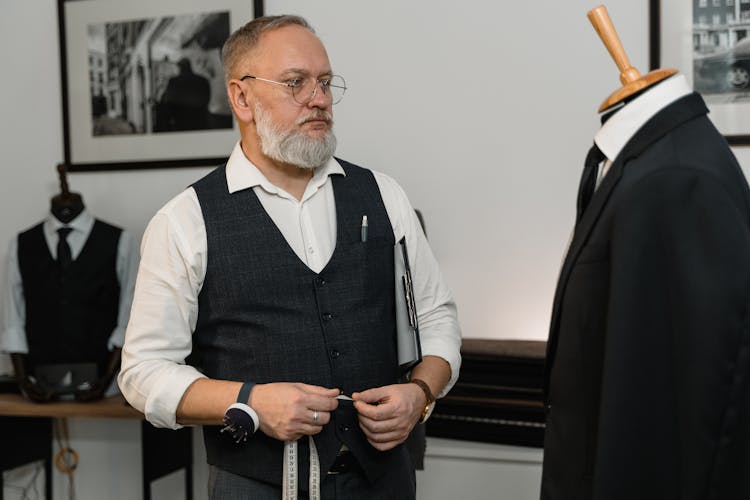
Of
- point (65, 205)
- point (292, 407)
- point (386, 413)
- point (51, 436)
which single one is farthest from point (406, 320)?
point (51, 436)

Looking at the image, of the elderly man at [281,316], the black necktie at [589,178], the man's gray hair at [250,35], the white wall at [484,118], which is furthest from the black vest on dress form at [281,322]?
the white wall at [484,118]

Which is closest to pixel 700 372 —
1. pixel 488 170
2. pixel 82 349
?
pixel 488 170

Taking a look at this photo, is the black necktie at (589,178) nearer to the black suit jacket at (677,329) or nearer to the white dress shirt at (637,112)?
the white dress shirt at (637,112)

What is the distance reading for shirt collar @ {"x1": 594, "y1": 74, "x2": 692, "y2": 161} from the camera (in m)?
1.17

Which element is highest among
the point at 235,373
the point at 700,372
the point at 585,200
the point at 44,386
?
the point at 585,200

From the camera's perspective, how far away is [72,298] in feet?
9.61

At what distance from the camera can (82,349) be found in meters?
2.93

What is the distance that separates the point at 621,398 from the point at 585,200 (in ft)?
1.26

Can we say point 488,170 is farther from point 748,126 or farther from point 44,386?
point 44,386

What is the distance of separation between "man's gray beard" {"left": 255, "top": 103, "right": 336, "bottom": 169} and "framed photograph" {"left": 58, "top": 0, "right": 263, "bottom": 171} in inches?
56.5

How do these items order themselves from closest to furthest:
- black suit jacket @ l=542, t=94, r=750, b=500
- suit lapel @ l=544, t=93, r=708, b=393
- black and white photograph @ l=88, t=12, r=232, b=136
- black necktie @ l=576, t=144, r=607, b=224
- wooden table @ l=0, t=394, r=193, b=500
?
black suit jacket @ l=542, t=94, r=750, b=500 → suit lapel @ l=544, t=93, r=708, b=393 → black necktie @ l=576, t=144, r=607, b=224 → wooden table @ l=0, t=394, r=193, b=500 → black and white photograph @ l=88, t=12, r=232, b=136

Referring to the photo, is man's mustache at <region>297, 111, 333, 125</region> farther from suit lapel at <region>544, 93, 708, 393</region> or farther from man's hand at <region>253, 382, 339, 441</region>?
suit lapel at <region>544, 93, 708, 393</region>

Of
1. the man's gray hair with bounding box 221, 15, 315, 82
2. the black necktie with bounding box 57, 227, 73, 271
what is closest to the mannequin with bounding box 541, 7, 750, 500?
the man's gray hair with bounding box 221, 15, 315, 82

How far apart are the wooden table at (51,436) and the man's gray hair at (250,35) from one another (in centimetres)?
145
